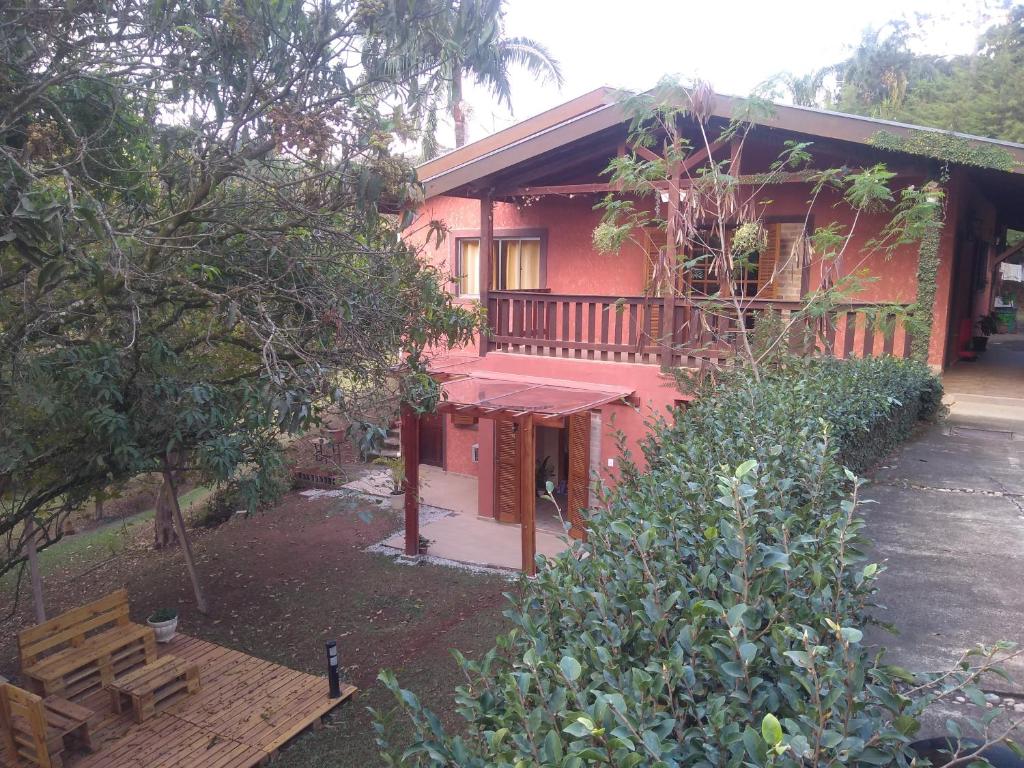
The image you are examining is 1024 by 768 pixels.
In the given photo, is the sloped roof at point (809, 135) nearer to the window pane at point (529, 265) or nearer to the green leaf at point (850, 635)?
the window pane at point (529, 265)

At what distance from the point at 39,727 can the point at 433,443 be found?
1158 cm

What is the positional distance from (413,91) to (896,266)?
25.1 feet

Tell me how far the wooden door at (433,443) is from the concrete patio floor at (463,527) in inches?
31.2

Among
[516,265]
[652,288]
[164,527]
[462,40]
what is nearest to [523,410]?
[652,288]

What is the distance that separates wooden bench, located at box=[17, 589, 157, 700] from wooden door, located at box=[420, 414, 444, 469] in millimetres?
9401

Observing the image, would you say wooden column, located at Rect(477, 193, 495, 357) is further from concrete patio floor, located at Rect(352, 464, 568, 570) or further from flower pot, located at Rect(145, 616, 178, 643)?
flower pot, located at Rect(145, 616, 178, 643)


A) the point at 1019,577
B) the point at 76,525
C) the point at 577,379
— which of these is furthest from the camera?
the point at 76,525

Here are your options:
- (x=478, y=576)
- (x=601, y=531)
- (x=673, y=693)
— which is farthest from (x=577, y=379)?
(x=673, y=693)

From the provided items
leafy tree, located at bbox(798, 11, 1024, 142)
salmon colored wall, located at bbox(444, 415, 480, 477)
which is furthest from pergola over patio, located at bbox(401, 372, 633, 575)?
leafy tree, located at bbox(798, 11, 1024, 142)

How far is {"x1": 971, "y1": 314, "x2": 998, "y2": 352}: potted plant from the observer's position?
54.6 ft

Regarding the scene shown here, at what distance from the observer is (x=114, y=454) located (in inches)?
203

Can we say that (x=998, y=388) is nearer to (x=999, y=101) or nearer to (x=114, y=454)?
(x=114, y=454)

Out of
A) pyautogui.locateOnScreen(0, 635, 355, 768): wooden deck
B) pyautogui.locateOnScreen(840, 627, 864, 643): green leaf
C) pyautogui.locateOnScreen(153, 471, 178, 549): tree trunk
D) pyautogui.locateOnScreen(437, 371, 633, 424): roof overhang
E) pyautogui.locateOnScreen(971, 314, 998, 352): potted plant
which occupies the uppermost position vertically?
pyautogui.locateOnScreen(840, 627, 864, 643): green leaf

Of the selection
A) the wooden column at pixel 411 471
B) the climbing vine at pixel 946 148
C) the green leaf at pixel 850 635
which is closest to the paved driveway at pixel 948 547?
the green leaf at pixel 850 635
